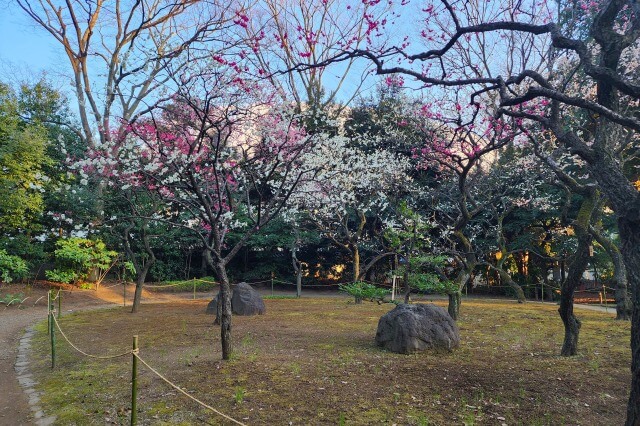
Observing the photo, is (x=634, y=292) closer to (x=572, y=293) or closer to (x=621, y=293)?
(x=572, y=293)

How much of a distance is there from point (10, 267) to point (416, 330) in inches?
514

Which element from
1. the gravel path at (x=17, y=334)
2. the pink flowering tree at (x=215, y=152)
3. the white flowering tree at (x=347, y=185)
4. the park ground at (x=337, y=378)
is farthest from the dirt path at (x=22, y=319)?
the white flowering tree at (x=347, y=185)

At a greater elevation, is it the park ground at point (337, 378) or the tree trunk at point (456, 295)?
the tree trunk at point (456, 295)

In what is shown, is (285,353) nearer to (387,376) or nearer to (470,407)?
(387,376)

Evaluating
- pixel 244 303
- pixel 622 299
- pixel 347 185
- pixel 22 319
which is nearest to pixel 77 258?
pixel 22 319

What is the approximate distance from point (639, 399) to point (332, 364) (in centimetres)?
317

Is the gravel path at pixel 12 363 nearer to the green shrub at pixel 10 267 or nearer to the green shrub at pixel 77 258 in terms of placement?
the green shrub at pixel 10 267

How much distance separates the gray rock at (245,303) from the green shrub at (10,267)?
767cm

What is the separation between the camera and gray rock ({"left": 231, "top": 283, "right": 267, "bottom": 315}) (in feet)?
33.0

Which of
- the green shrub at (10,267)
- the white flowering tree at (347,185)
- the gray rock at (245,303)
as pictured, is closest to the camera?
the gray rock at (245,303)

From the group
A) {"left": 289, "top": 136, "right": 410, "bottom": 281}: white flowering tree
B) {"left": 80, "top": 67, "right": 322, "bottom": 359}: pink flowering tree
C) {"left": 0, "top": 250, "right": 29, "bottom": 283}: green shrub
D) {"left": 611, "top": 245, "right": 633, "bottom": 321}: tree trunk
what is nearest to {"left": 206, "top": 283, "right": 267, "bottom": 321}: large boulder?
{"left": 80, "top": 67, "right": 322, "bottom": 359}: pink flowering tree

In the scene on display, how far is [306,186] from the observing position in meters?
14.3

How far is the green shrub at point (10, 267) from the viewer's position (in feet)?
42.3

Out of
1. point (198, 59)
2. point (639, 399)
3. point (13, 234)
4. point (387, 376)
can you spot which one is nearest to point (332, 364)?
point (387, 376)
